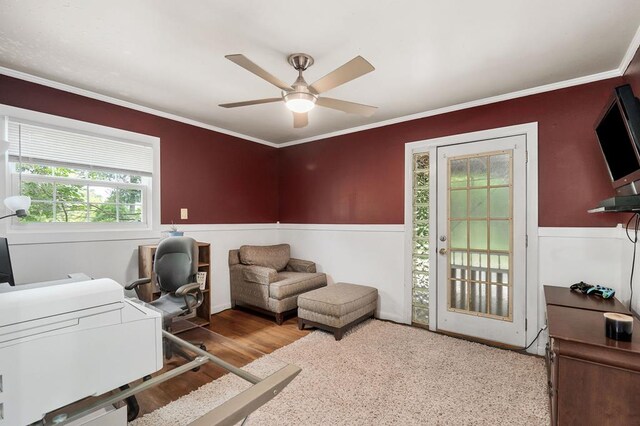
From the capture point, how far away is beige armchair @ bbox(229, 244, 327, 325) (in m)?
3.65

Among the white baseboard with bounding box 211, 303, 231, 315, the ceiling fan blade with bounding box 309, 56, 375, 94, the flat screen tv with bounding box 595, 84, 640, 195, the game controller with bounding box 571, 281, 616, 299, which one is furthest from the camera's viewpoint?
the white baseboard with bounding box 211, 303, 231, 315

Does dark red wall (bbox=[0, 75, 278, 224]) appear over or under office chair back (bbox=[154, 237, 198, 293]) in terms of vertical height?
over

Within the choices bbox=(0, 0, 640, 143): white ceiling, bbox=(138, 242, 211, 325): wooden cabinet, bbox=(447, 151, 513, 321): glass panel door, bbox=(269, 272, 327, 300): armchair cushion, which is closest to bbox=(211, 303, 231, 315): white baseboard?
bbox=(138, 242, 211, 325): wooden cabinet

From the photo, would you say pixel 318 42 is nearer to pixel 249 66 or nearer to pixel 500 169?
pixel 249 66

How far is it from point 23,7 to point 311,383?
3.05m

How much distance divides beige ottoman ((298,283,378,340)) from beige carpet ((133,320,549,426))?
0.59 feet

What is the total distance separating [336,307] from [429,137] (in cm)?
216

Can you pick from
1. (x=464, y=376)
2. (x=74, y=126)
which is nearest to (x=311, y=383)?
(x=464, y=376)

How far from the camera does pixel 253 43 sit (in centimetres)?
213

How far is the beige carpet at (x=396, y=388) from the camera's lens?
76.3 inches

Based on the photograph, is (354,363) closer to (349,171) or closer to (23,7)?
(349,171)

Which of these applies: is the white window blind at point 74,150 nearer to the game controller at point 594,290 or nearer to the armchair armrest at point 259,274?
the armchair armrest at point 259,274

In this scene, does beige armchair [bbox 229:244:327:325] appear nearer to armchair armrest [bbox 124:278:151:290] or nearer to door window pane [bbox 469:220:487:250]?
armchair armrest [bbox 124:278:151:290]

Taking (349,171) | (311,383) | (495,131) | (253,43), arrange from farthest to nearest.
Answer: (349,171) < (495,131) < (311,383) < (253,43)
